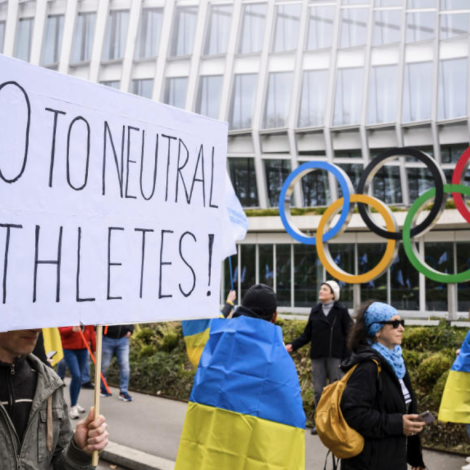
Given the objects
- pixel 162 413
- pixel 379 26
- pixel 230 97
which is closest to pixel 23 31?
pixel 230 97

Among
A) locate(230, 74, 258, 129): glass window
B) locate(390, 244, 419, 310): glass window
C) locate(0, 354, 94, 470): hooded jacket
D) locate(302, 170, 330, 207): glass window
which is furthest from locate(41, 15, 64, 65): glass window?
locate(0, 354, 94, 470): hooded jacket

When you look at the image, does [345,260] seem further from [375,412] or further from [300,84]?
[375,412]

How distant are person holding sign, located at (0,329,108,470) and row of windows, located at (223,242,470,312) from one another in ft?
66.6

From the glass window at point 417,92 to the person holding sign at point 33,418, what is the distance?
83.5 feet

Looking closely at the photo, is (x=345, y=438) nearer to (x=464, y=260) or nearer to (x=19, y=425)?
(x=19, y=425)

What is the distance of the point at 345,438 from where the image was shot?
12.3 feet

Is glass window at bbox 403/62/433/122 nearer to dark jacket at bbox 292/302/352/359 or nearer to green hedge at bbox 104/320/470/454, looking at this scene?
green hedge at bbox 104/320/470/454

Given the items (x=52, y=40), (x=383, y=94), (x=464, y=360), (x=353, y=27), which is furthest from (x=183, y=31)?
(x=464, y=360)

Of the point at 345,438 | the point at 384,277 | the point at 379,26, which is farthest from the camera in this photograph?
the point at 379,26

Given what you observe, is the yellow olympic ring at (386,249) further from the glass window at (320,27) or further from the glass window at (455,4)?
the glass window at (320,27)

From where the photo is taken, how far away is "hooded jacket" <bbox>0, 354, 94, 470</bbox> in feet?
8.68

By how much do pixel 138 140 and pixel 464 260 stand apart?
20584 mm

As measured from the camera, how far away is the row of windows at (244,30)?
2603 cm

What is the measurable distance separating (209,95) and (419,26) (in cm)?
994
